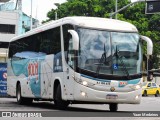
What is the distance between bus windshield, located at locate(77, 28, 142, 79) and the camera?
57.1 feet

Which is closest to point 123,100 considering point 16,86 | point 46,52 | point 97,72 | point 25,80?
point 97,72

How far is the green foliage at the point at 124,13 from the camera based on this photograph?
5797 cm

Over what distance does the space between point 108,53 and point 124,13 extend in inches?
1718

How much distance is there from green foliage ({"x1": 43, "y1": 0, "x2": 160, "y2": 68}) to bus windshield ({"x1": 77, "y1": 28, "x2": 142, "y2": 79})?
1530 inches

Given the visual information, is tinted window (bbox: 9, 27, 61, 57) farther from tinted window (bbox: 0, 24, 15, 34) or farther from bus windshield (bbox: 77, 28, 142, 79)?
tinted window (bbox: 0, 24, 15, 34)

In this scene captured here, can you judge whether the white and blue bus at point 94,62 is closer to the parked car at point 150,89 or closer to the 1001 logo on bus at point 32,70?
the 1001 logo on bus at point 32,70

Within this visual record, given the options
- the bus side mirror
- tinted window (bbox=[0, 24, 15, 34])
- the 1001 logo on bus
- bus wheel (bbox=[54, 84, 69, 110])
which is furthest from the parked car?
the bus side mirror

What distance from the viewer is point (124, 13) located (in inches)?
2392

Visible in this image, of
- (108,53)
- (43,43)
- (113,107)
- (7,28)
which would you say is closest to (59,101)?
(113,107)

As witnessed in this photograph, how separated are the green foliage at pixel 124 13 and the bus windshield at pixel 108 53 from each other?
38.9 m

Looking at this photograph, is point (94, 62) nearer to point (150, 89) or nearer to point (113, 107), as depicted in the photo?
point (113, 107)

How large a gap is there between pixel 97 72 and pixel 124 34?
1.91 m

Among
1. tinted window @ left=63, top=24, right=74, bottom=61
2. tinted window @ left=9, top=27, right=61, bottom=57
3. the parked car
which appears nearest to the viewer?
tinted window @ left=63, top=24, right=74, bottom=61

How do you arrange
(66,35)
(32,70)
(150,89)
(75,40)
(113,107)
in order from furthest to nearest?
(150,89)
(32,70)
(113,107)
(66,35)
(75,40)
